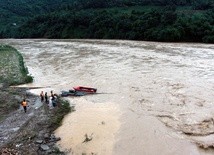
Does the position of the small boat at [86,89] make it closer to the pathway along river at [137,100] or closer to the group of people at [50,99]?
the pathway along river at [137,100]

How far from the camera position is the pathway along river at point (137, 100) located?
751 inches

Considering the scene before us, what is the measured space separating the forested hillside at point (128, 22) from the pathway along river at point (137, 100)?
34.1ft

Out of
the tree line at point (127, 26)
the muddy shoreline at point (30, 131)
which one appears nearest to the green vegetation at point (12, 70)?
the muddy shoreline at point (30, 131)

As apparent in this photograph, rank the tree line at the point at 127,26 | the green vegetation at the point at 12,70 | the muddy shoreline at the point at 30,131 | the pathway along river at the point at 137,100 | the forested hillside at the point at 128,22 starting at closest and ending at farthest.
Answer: the muddy shoreline at the point at 30,131 < the pathway along river at the point at 137,100 < the green vegetation at the point at 12,70 < the tree line at the point at 127,26 < the forested hillside at the point at 128,22

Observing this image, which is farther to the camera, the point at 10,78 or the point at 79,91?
the point at 10,78

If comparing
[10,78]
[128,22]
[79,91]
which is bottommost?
[10,78]

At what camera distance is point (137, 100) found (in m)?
26.2

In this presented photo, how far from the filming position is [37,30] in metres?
80.4

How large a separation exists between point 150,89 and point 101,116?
6.46 metres

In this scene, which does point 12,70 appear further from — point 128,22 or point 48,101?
point 128,22

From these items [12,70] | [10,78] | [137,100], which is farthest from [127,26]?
[137,100]

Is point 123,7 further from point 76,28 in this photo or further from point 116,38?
point 116,38

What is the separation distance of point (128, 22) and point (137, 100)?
131 feet

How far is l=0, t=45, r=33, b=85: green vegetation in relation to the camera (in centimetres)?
3337
